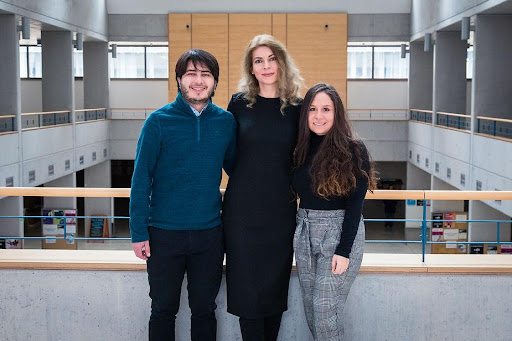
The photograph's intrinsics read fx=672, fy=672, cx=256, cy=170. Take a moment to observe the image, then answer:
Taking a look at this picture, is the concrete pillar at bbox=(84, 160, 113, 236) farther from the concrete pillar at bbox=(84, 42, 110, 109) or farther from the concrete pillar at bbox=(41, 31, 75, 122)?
the concrete pillar at bbox=(41, 31, 75, 122)

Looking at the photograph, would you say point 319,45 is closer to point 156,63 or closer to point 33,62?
point 156,63

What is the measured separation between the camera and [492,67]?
19984mm

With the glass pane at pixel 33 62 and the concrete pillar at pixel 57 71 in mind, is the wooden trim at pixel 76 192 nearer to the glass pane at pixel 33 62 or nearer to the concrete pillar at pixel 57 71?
the concrete pillar at pixel 57 71

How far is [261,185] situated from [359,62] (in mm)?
30935

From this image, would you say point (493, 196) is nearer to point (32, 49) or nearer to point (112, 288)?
point (112, 288)

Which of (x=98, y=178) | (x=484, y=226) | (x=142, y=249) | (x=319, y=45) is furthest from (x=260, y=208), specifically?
(x=98, y=178)

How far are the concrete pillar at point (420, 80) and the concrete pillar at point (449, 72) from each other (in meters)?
4.61

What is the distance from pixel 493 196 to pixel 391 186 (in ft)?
94.4

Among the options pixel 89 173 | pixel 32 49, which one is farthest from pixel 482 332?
pixel 32 49

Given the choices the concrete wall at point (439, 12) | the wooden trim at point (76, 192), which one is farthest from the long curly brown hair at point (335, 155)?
the concrete wall at point (439, 12)

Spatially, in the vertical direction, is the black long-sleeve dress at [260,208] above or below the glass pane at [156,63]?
below

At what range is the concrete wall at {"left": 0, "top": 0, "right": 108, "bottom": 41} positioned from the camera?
67.2ft

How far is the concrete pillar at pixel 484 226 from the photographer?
20047mm

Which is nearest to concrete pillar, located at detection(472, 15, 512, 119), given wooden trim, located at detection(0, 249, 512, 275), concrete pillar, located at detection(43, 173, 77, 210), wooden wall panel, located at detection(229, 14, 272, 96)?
wooden wall panel, located at detection(229, 14, 272, 96)
